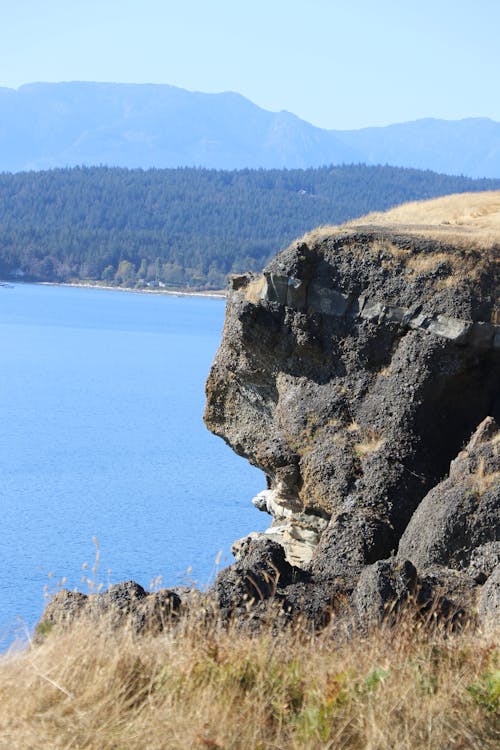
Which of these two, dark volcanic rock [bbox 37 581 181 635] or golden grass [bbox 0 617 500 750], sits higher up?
golden grass [bbox 0 617 500 750]

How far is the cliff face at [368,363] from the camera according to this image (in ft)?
48.0

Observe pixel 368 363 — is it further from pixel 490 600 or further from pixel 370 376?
pixel 490 600

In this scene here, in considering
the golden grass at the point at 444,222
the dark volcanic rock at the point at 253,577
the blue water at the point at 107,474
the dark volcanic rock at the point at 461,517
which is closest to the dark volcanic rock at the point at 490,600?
the dark volcanic rock at the point at 253,577

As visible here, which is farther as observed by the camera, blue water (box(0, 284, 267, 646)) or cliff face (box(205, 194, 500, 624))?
blue water (box(0, 284, 267, 646))

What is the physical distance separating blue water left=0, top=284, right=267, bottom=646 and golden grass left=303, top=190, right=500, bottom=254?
19.3 feet

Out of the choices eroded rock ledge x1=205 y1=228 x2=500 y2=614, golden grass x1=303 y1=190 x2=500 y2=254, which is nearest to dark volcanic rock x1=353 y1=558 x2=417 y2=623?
eroded rock ledge x1=205 y1=228 x2=500 y2=614

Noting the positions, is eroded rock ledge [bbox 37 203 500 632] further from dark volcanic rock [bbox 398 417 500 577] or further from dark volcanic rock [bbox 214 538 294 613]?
dark volcanic rock [bbox 214 538 294 613]

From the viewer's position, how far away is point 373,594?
30.0ft

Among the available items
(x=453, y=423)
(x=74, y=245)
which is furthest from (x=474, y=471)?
(x=74, y=245)

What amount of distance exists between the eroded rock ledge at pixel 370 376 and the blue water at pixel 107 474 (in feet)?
7.56

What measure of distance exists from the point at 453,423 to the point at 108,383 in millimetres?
53100

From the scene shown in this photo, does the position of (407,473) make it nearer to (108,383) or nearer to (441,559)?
(441,559)

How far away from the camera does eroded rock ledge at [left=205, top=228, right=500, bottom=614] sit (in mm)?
14203

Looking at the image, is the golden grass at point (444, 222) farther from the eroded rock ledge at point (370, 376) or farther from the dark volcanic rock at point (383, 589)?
the dark volcanic rock at point (383, 589)
